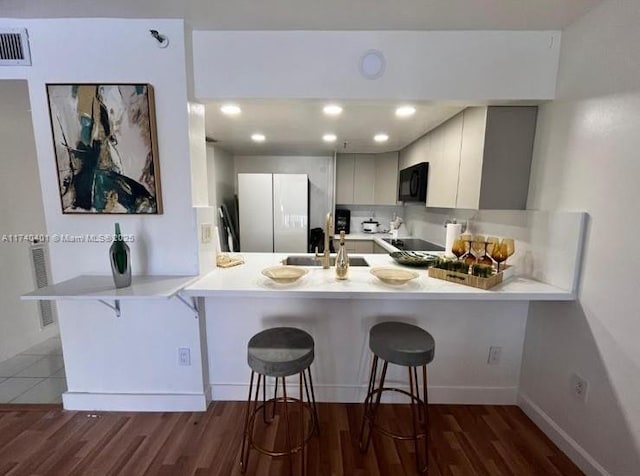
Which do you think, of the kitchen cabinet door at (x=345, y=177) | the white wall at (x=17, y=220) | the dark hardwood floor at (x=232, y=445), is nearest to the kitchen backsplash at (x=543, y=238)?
the dark hardwood floor at (x=232, y=445)

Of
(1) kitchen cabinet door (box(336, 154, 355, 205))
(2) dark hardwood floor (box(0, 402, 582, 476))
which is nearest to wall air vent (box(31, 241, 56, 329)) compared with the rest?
(2) dark hardwood floor (box(0, 402, 582, 476))

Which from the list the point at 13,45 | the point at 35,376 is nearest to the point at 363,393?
the point at 35,376

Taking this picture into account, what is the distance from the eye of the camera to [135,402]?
5.59ft

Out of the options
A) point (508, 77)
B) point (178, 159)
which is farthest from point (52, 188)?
point (508, 77)

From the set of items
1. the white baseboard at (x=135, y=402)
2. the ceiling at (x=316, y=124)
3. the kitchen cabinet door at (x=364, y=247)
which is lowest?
the white baseboard at (x=135, y=402)

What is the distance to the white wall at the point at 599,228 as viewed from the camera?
114cm

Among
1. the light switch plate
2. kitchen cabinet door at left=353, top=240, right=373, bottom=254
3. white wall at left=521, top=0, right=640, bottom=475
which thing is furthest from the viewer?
kitchen cabinet door at left=353, top=240, right=373, bottom=254

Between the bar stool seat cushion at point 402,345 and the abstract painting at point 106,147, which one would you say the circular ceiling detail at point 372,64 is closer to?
the abstract painting at point 106,147

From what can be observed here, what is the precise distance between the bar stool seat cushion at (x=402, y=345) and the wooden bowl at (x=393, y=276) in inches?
10.2

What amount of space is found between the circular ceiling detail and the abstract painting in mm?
1192

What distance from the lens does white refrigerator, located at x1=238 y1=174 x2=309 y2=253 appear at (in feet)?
11.9

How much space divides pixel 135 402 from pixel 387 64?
259cm

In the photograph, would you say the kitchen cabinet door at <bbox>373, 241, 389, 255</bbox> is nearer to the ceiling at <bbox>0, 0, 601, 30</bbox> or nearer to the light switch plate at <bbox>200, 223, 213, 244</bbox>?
the light switch plate at <bbox>200, 223, 213, 244</bbox>

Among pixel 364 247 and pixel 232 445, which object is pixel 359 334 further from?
pixel 364 247
